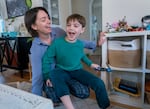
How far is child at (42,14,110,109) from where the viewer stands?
3.63 feet

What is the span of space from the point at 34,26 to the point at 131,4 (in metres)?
1.02

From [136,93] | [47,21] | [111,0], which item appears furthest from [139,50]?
[47,21]

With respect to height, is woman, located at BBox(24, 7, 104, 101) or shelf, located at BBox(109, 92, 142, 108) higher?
woman, located at BBox(24, 7, 104, 101)

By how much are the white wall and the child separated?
0.69 meters

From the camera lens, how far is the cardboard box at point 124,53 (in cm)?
154

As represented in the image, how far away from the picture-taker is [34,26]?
1237 mm

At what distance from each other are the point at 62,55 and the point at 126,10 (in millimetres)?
947

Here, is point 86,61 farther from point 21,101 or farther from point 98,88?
point 21,101

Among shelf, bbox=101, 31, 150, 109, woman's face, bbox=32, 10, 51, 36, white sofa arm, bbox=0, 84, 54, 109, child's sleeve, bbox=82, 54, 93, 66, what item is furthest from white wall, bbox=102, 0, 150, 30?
white sofa arm, bbox=0, 84, 54, 109

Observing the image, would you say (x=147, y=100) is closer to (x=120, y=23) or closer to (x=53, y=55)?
(x=120, y=23)

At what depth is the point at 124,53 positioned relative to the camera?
5.15 feet

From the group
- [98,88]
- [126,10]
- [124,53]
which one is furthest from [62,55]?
[126,10]

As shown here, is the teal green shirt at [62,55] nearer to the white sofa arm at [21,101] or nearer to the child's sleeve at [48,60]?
the child's sleeve at [48,60]

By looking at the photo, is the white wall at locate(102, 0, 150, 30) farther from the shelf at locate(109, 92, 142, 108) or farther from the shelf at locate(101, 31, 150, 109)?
the shelf at locate(109, 92, 142, 108)
